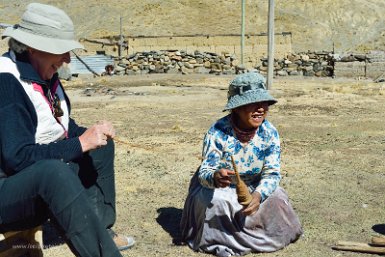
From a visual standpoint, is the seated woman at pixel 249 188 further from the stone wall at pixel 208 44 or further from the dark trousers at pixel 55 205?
the stone wall at pixel 208 44

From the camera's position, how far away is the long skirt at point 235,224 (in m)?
4.45

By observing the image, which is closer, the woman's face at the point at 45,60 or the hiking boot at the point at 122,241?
the woman's face at the point at 45,60

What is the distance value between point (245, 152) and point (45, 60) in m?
1.66

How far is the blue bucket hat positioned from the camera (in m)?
4.38

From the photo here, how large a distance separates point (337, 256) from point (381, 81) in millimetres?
20592

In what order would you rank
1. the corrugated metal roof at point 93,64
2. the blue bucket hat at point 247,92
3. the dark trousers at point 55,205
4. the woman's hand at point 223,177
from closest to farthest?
the dark trousers at point 55,205 → the woman's hand at point 223,177 → the blue bucket hat at point 247,92 → the corrugated metal roof at point 93,64

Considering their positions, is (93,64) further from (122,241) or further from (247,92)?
(247,92)

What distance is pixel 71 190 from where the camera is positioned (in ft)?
10.3

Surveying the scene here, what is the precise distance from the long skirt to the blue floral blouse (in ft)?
0.55

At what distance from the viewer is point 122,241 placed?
14.9 ft

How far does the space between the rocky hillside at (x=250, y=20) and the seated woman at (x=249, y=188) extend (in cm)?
5067

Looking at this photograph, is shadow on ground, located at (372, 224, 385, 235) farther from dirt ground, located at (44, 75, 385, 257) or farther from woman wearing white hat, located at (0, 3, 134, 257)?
woman wearing white hat, located at (0, 3, 134, 257)

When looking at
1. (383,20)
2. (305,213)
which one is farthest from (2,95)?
(383,20)

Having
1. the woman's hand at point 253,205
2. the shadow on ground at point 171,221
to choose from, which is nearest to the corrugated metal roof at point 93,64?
the shadow on ground at point 171,221
